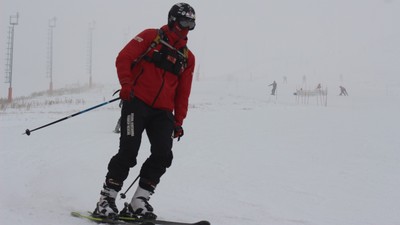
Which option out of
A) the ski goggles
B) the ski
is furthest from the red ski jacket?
the ski

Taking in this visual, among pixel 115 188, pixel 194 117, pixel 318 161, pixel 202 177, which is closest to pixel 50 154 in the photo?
pixel 202 177

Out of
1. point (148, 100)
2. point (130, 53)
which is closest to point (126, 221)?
point (148, 100)

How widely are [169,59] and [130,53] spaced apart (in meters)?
0.35

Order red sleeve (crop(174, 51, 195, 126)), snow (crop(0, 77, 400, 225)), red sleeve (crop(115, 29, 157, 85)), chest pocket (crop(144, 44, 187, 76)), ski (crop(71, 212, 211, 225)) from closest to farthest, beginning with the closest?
1. ski (crop(71, 212, 211, 225))
2. red sleeve (crop(115, 29, 157, 85))
3. chest pocket (crop(144, 44, 187, 76))
4. red sleeve (crop(174, 51, 195, 126))
5. snow (crop(0, 77, 400, 225))

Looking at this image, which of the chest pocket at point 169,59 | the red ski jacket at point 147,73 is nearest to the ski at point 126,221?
the red ski jacket at point 147,73

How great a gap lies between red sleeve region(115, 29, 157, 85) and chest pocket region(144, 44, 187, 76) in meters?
0.10

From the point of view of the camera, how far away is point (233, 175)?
20.7 feet

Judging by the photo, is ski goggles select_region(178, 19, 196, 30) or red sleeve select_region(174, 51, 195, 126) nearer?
ski goggles select_region(178, 19, 196, 30)

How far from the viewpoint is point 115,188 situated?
3.60 meters

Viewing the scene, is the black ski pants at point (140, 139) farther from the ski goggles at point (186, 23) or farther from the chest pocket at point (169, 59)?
the ski goggles at point (186, 23)

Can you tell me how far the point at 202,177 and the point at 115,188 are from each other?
103 inches

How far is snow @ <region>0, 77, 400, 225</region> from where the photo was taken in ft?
13.9

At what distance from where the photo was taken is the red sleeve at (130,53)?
3.51m

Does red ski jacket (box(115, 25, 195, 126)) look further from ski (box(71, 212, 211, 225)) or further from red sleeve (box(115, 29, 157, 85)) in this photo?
ski (box(71, 212, 211, 225))
